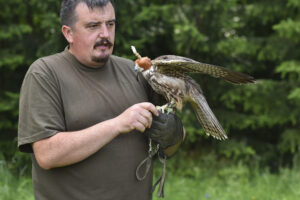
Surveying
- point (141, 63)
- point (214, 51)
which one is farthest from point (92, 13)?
point (214, 51)

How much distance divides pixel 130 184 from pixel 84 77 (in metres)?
0.62

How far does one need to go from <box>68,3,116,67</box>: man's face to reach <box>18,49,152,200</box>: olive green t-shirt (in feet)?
0.30

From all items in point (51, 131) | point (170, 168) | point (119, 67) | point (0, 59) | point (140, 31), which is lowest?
point (170, 168)

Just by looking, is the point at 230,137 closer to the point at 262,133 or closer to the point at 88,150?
the point at 262,133

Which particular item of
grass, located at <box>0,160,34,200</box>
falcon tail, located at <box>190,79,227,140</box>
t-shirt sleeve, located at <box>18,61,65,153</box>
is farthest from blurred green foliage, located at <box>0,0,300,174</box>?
t-shirt sleeve, located at <box>18,61,65,153</box>

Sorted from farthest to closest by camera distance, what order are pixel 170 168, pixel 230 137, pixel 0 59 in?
pixel 230 137, pixel 170 168, pixel 0 59

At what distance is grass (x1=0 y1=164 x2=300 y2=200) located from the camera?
4.17 metres

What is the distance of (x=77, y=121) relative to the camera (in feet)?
6.42

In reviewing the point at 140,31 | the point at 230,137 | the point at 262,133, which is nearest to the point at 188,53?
the point at 140,31

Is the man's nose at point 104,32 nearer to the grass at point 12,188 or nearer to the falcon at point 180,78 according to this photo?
the falcon at point 180,78

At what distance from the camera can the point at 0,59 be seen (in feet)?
18.0

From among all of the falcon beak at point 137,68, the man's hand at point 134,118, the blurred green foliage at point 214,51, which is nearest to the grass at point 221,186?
the blurred green foliage at point 214,51

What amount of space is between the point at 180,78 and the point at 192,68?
0.15 m

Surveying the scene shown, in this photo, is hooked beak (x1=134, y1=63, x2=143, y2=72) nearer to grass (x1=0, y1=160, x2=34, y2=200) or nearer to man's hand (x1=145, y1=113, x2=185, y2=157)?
man's hand (x1=145, y1=113, x2=185, y2=157)
